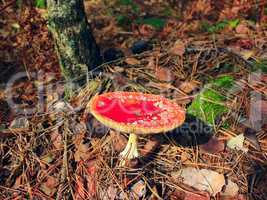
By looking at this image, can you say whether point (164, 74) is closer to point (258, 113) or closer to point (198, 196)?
point (258, 113)

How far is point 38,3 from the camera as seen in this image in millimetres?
4410

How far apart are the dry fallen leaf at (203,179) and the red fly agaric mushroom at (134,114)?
0.35 metres

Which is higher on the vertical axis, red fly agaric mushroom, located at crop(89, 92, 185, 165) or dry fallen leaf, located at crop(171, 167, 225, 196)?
red fly agaric mushroom, located at crop(89, 92, 185, 165)

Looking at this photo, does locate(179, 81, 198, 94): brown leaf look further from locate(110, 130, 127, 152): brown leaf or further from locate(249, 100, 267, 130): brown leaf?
locate(110, 130, 127, 152): brown leaf

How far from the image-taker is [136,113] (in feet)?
7.98

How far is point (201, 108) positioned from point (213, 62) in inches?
22.9

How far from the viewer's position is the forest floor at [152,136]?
246 centimetres

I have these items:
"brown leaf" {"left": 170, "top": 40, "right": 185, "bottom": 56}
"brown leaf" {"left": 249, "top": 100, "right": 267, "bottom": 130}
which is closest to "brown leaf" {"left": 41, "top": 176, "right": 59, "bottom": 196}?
"brown leaf" {"left": 249, "top": 100, "right": 267, "bottom": 130}

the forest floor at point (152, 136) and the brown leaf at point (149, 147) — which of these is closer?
the forest floor at point (152, 136)

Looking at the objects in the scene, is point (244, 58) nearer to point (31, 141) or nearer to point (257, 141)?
point (257, 141)

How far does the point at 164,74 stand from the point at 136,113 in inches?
34.6

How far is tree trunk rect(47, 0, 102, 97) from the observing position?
121 inches

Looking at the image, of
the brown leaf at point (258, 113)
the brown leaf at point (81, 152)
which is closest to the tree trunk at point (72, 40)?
the brown leaf at point (81, 152)

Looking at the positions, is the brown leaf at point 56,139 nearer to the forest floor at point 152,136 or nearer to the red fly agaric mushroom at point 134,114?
the forest floor at point 152,136
